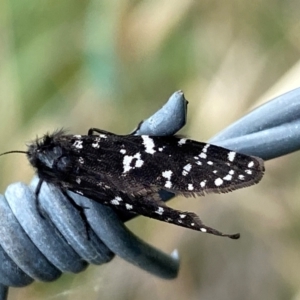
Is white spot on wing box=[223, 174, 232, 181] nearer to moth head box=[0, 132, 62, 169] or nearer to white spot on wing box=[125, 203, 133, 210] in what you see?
white spot on wing box=[125, 203, 133, 210]

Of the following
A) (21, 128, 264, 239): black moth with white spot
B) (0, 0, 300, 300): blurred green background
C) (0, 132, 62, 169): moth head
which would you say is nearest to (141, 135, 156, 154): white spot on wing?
(21, 128, 264, 239): black moth with white spot

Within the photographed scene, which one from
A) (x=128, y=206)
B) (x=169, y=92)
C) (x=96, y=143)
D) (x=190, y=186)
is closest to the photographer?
(x=128, y=206)

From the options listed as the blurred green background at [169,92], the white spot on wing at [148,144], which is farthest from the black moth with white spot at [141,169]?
the blurred green background at [169,92]

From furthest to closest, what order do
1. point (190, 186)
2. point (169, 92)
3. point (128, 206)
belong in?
point (169, 92) → point (190, 186) → point (128, 206)

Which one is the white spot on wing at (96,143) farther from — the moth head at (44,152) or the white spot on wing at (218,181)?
the white spot on wing at (218,181)

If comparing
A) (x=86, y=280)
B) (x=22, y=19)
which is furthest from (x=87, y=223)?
(x=22, y=19)

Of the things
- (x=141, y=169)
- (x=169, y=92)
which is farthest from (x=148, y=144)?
(x=169, y=92)

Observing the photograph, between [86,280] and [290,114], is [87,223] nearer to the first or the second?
[290,114]

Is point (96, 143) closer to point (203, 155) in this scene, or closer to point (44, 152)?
point (44, 152)
